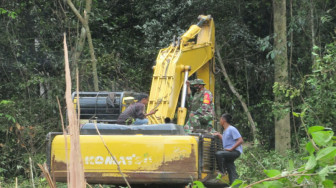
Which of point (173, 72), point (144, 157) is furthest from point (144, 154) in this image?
point (173, 72)

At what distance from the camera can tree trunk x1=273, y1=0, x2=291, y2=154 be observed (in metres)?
17.8

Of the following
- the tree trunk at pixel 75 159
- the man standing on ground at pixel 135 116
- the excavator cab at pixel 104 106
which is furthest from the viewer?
the excavator cab at pixel 104 106

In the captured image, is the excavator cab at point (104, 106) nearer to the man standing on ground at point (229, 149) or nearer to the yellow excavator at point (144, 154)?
the yellow excavator at point (144, 154)

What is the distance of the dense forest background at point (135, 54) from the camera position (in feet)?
58.3

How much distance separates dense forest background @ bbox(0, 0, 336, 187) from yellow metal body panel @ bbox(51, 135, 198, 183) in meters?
7.84

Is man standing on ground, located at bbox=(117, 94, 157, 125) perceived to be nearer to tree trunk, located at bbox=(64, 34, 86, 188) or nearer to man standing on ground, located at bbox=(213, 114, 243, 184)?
man standing on ground, located at bbox=(213, 114, 243, 184)

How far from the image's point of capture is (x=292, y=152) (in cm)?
1469

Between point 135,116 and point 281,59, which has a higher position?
point 281,59

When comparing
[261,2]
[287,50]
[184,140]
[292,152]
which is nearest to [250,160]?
[292,152]

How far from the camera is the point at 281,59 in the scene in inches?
698

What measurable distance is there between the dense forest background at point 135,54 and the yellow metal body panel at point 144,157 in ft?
25.7

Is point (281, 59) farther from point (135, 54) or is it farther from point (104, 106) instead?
point (104, 106)

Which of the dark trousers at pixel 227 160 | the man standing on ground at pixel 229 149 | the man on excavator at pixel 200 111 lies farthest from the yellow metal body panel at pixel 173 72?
the dark trousers at pixel 227 160

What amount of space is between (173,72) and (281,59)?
Answer: 21.4 feet
